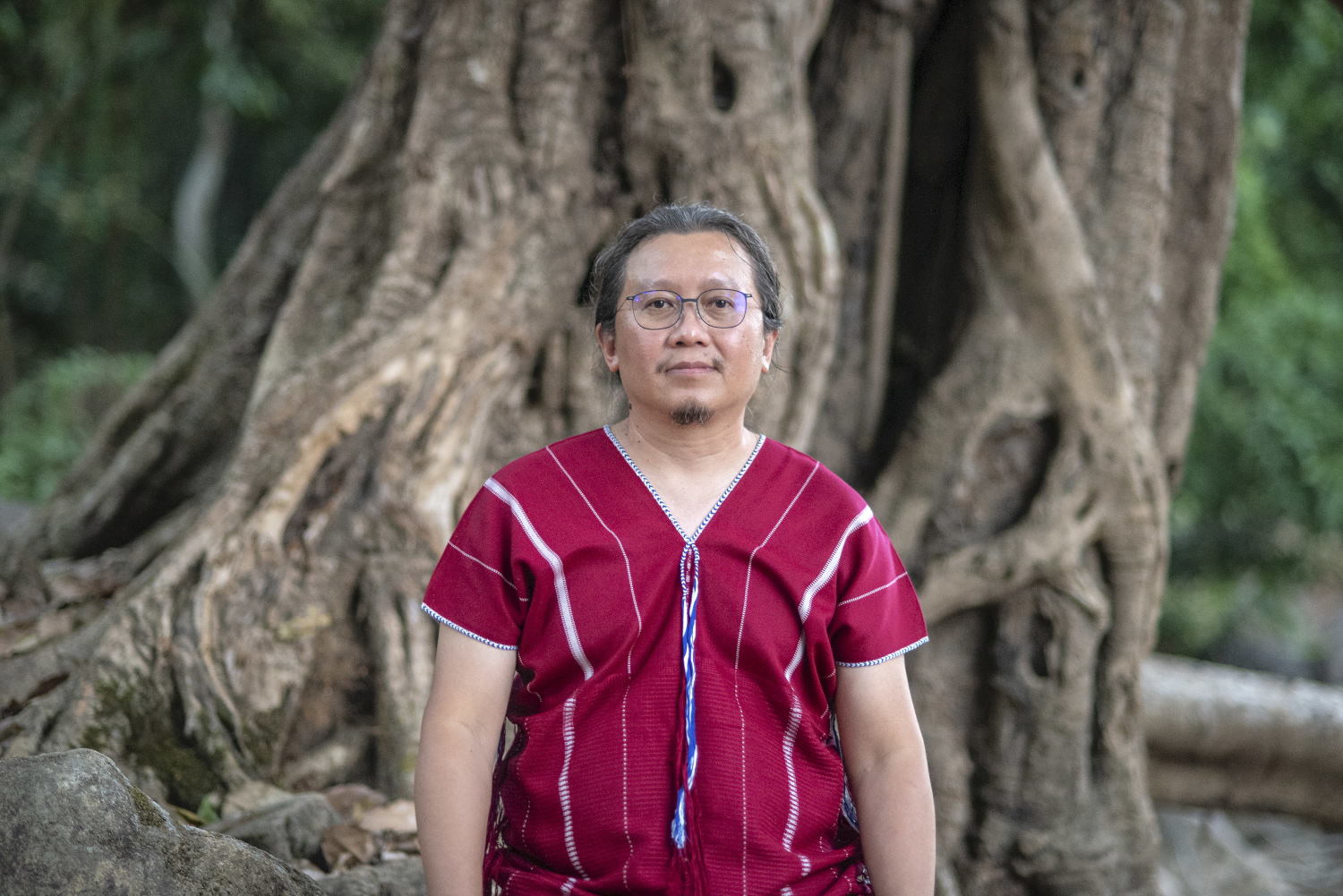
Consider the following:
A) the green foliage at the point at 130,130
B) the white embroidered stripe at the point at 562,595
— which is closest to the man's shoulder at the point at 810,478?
the white embroidered stripe at the point at 562,595

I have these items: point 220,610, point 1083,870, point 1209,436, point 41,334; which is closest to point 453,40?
point 220,610

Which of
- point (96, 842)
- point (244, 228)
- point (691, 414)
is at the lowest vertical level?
point (96, 842)

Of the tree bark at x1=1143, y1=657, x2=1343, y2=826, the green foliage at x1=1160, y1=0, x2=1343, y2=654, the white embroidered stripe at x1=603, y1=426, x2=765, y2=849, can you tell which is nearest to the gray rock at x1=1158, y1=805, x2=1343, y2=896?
the tree bark at x1=1143, y1=657, x2=1343, y2=826

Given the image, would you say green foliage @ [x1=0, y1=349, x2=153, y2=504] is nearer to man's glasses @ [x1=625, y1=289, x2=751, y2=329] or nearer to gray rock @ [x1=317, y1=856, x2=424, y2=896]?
gray rock @ [x1=317, y1=856, x2=424, y2=896]

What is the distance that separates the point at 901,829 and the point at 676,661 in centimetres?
38

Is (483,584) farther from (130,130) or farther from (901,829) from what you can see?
(130,130)

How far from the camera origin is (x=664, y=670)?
1617mm

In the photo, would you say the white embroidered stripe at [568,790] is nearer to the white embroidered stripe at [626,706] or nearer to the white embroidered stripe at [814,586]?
the white embroidered stripe at [626,706]

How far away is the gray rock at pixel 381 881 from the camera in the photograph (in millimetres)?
2027

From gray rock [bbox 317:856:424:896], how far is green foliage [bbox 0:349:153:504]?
481 centimetres

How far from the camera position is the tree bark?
447 cm

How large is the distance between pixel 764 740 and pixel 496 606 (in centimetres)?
40

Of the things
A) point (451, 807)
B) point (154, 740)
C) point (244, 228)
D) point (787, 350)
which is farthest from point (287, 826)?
point (244, 228)

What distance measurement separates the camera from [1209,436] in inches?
244
